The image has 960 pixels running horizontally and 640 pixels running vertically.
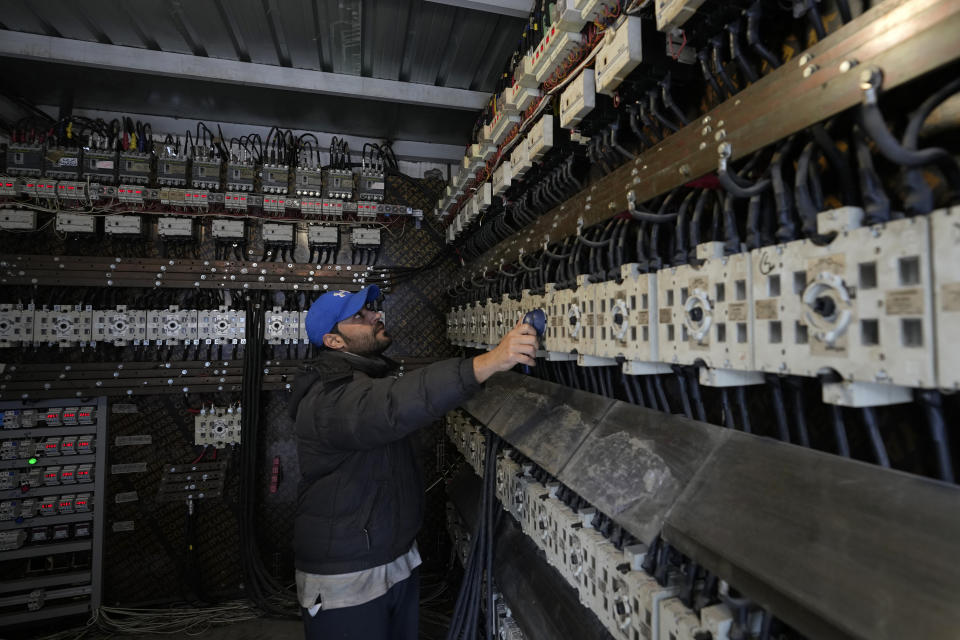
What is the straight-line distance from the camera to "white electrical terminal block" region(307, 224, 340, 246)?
417cm

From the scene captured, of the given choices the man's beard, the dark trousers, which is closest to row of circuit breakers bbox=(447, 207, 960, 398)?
the man's beard

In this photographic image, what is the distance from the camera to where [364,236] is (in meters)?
4.26

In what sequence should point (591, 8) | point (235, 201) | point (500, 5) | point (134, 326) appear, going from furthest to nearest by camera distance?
point (235, 201) < point (134, 326) < point (500, 5) < point (591, 8)

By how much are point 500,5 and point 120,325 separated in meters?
3.79

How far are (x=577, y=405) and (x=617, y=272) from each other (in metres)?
0.61

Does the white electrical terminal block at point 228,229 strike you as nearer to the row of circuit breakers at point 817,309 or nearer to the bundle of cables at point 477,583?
the bundle of cables at point 477,583

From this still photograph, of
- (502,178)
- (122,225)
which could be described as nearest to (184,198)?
(122,225)

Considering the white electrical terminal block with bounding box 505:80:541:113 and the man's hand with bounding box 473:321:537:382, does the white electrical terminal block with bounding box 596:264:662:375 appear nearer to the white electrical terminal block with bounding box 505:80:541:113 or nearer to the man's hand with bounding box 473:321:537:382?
the man's hand with bounding box 473:321:537:382

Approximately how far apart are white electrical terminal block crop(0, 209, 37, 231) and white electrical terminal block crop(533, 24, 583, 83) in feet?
14.1

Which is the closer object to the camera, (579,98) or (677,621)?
(677,621)

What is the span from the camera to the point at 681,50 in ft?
4.49

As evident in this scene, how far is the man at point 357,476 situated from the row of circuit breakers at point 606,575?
1.93 ft

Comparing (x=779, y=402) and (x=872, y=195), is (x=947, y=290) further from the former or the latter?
(x=779, y=402)

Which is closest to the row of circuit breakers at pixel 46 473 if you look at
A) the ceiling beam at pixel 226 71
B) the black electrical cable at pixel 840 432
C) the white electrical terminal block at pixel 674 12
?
the ceiling beam at pixel 226 71
